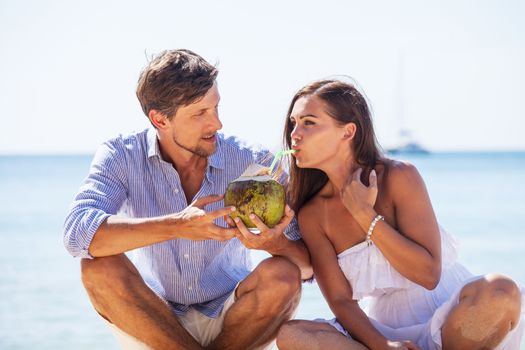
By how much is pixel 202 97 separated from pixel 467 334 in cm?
167

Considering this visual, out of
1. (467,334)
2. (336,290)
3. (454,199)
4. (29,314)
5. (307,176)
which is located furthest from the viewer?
(454,199)

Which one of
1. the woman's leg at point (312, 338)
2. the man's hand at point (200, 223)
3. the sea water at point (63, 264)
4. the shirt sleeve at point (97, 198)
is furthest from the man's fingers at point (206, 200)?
the sea water at point (63, 264)

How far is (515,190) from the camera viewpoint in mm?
24062

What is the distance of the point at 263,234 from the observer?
3.30m

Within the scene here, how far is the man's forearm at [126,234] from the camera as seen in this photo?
3.32 meters

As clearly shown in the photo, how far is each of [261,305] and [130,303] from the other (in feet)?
1.93

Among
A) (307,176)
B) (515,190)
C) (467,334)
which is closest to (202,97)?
(307,176)

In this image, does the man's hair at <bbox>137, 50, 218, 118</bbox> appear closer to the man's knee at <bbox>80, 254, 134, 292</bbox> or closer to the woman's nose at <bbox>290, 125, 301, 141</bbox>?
the woman's nose at <bbox>290, 125, 301, 141</bbox>

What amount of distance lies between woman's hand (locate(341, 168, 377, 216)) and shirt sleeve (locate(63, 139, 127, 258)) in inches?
42.7

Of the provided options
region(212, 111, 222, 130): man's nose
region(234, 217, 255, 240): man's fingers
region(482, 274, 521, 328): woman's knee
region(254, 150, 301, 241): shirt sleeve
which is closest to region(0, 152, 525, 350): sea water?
region(254, 150, 301, 241): shirt sleeve

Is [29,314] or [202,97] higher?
[202,97]

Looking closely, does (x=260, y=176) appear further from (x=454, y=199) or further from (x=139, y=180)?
(x=454, y=199)

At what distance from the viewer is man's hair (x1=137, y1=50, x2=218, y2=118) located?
3.83 metres

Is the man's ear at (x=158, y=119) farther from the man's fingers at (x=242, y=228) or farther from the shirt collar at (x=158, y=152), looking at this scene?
the man's fingers at (x=242, y=228)
